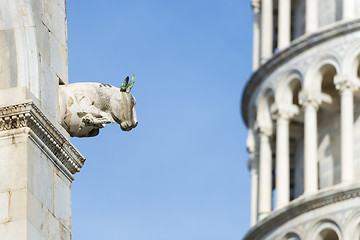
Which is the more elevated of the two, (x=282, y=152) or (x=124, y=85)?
(x=282, y=152)

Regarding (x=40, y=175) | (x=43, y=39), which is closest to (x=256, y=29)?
(x=43, y=39)

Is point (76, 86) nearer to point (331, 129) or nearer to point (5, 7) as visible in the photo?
point (5, 7)

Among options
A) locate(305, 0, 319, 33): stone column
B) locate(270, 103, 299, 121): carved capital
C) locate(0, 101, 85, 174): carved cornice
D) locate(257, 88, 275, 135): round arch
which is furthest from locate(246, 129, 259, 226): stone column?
locate(0, 101, 85, 174): carved cornice

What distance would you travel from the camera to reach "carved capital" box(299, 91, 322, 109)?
52.5 meters

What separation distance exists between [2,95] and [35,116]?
0.35 m

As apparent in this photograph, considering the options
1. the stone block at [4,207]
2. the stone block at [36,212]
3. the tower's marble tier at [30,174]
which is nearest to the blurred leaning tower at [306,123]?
the tower's marble tier at [30,174]

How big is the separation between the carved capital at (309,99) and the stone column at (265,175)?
2.60 meters

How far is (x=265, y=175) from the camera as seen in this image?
Answer: 53719 mm

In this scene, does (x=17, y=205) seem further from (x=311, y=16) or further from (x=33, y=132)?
(x=311, y=16)

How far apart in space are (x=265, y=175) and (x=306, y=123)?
2676 millimetres

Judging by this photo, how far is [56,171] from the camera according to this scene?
11891 mm

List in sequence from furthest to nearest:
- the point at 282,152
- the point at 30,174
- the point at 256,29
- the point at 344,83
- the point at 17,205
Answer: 1. the point at 256,29
2. the point at 282,152
3. the point at 344,83
4. the point at 30,174
5. the point at 17,205

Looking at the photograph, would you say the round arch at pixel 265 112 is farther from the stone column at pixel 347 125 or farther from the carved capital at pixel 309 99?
the stone column at pixel 347 125

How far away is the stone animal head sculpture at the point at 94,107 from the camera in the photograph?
12141 millimetres
